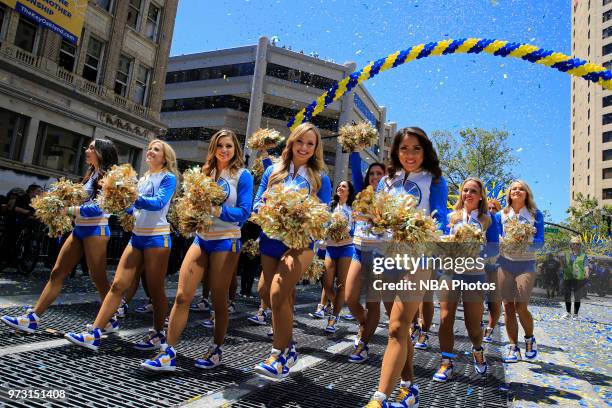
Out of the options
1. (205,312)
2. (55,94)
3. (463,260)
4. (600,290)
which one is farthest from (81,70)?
(600,290)

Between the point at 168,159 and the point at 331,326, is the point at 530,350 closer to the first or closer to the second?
the point at 331,326

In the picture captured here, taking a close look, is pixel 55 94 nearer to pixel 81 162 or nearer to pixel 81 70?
pixel 81 70

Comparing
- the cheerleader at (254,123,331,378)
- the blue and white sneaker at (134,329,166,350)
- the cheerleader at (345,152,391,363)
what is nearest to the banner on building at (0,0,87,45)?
the blue and white sneaker at (134,329,166,350)

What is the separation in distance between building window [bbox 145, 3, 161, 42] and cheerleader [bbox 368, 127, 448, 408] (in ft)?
80.8

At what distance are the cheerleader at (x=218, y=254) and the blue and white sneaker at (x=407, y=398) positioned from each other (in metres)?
1.63

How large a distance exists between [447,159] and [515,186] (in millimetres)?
39501

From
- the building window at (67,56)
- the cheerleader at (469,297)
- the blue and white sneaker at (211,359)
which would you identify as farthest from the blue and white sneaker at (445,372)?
the building window at (67,56)

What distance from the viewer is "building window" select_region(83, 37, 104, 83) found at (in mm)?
21031

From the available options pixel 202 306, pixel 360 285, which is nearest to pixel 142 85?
pixel 202 306

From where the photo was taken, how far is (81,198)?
4.81 meters

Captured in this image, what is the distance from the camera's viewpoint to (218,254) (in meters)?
3.98

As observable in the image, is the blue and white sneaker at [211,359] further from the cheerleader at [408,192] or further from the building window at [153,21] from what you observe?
the building window at [153,21]

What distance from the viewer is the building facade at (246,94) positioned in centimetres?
4359

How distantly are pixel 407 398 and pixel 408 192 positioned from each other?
1.59m
